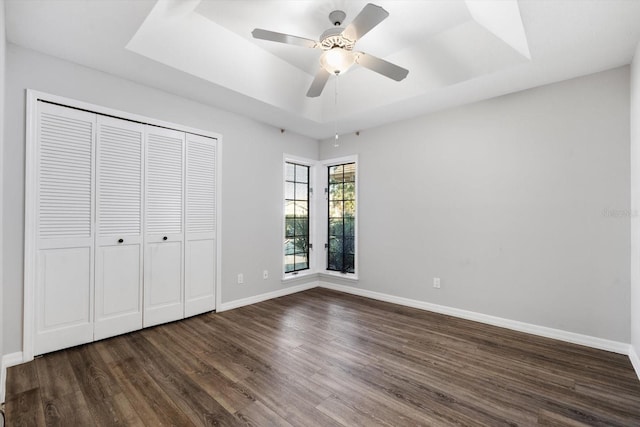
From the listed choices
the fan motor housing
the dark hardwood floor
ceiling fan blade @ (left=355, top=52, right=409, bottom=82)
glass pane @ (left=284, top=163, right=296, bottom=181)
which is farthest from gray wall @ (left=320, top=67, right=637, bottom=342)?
the fan motor housing

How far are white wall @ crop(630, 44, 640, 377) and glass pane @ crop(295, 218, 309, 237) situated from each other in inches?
151

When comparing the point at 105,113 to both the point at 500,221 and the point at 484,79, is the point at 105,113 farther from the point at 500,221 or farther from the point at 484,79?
the point at 500,221

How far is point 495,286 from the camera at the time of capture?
132 inches

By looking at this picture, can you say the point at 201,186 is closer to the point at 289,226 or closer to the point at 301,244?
the point at 289,226

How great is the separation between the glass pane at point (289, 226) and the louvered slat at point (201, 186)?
128 cm

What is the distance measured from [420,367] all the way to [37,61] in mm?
4091

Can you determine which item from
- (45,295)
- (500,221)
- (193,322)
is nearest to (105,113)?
(45,295)

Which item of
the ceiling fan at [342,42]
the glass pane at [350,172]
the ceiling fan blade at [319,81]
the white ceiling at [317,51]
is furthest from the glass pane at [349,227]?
the ceiling fan at [342,42]

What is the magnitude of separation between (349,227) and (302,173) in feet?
3.94

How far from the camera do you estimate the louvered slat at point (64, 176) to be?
101 inches

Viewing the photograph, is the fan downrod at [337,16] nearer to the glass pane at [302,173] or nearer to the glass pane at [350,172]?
the glass pane at [350,172]

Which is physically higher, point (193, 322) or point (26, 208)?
point (26, 208)

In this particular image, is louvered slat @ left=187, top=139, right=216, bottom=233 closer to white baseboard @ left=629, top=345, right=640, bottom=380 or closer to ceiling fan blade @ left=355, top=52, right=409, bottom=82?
ceiling fan blade @ left=355, top=52, right=409, bottom=82

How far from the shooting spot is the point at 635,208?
252 cm
